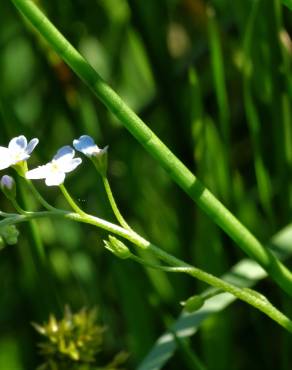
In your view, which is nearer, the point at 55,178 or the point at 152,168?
the point at 55,178

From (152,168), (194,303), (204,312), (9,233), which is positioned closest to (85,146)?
(9,233)

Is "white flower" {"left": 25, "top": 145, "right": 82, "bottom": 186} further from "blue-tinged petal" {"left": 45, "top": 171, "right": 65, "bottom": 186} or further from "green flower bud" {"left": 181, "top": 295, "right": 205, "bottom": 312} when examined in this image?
"green flower bud" {"left": 181, "top": 295, "right": 205, "bottom": 312}

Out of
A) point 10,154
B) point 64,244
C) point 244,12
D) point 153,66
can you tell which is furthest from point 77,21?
point 10,154

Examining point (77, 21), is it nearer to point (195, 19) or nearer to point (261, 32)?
point (261, 32)

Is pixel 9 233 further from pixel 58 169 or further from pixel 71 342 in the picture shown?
pixel 71 342

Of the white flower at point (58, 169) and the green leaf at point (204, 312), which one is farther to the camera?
the green leaf at point (204, 312)

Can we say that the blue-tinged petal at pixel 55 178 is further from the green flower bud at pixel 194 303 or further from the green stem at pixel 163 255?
the green flower bud at pixel 194 303

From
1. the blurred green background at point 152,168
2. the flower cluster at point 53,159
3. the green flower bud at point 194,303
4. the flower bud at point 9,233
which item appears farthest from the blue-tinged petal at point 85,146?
the blurred green background at point 152,168

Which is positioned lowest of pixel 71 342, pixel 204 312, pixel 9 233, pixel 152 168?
pixel 204 312
